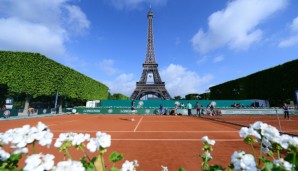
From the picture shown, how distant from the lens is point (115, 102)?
4628cm

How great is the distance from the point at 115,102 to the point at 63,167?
150ft

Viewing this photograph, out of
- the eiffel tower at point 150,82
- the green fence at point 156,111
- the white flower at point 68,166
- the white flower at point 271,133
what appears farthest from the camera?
the eiffel tower at point 150,82

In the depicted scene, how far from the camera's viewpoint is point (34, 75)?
2725 centimetres

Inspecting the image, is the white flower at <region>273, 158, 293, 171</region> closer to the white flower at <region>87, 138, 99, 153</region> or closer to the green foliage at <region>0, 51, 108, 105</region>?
the white flower at <region>87, 138, 99, 153</region>

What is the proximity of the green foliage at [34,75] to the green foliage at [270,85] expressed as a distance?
128 feet

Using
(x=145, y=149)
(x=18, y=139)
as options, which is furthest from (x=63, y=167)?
(x=145, y=149)

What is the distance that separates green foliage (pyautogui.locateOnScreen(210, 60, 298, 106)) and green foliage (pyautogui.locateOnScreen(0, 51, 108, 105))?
3914 cm

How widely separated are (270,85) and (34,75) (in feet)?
138

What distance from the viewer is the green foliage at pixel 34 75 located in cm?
2544

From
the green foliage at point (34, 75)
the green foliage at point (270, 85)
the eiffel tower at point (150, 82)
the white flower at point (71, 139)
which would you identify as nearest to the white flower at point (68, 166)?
the white flower at point (71, 139)

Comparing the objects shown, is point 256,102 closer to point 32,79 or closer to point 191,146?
point 191,146

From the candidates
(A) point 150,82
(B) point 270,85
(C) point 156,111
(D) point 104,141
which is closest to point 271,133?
(D) point 104,141

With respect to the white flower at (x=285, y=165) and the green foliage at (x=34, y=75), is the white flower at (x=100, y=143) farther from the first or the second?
the green foliage at (x=34, y=75)

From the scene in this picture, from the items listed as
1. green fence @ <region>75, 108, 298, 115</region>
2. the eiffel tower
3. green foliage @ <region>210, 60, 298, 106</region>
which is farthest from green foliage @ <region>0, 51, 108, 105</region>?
green foliage @ <region>210, 60, 298, 106</region>
